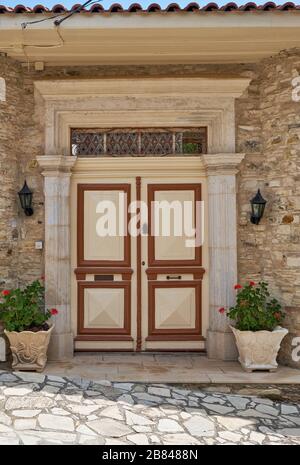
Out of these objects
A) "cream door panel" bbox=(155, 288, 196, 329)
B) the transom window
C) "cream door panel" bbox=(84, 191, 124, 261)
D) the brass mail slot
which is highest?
the transom window

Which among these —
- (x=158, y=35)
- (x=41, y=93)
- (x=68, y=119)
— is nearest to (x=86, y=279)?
(x=68, y=119)

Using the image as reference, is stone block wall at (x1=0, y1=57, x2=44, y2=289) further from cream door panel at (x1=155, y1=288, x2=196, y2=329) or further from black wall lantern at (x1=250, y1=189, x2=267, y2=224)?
black wall lantern at (x1=250, y1=189, x2=267, y2=224)

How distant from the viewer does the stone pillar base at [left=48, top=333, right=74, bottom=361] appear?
5.11 m

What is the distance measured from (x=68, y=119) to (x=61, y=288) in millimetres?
2175

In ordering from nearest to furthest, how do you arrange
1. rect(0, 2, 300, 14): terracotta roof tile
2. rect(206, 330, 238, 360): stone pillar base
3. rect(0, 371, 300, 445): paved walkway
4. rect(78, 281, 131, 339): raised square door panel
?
1. rect(0, 371, 300, 445): paved walkway
2. rect(0, 2, 300, 14): terracotta roof tile
3. rect(206, 330, 238, 360): stone pillar base
4. rect(78, 281, 131, 339): raised square door panel

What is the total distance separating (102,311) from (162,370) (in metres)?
1.13

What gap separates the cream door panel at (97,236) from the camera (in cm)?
539

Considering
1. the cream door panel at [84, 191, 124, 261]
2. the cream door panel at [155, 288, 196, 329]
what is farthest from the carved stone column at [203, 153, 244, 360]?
the cream door panel at [84, 191, 124, 261]

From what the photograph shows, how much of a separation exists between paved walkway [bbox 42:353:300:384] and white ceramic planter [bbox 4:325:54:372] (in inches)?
7.2

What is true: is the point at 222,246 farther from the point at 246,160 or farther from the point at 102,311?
the point at 102,311

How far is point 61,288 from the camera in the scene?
5172 millimetres

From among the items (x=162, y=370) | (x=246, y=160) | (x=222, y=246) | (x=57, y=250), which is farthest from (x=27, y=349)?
(x=246, y=160)

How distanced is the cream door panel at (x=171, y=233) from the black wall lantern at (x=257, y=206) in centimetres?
78
